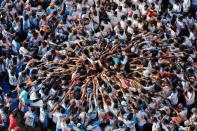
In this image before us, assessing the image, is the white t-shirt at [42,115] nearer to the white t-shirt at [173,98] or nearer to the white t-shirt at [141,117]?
the white t-shirt at [141,117]

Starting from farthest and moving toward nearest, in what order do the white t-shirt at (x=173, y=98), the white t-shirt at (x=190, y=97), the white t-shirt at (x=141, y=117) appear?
the white t-shirt at (x=190, y=97) → the white t-shirt at (x=173, y=98) → the white t-shirt at (x=141, y=117)

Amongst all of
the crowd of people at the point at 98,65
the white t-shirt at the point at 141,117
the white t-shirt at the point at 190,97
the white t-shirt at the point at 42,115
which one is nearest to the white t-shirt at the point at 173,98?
the crowd of people at the point at 98,65

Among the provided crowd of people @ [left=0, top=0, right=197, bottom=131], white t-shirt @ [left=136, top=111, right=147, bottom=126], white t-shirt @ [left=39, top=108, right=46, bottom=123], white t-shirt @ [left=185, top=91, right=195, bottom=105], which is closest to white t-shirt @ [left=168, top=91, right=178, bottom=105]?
crowd of people @ [left=0, top=0, right=197, bottom=131]

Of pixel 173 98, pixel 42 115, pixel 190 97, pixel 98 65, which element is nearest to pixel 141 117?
pixel 173 98

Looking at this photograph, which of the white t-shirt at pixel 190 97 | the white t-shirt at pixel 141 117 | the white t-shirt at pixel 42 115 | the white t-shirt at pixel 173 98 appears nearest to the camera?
the white t-shirt at pixel 141 117

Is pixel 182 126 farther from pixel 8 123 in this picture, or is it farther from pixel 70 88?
pixel 8 123

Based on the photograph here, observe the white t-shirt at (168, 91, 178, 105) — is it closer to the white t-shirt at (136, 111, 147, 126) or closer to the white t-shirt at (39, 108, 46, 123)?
the white t-shirt at (136, 111, 147, 126)

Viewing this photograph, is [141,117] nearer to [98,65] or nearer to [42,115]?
[98,65]

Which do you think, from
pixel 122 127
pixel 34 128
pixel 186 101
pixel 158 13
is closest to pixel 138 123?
pixel 122 127

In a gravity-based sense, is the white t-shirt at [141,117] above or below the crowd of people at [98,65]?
below
